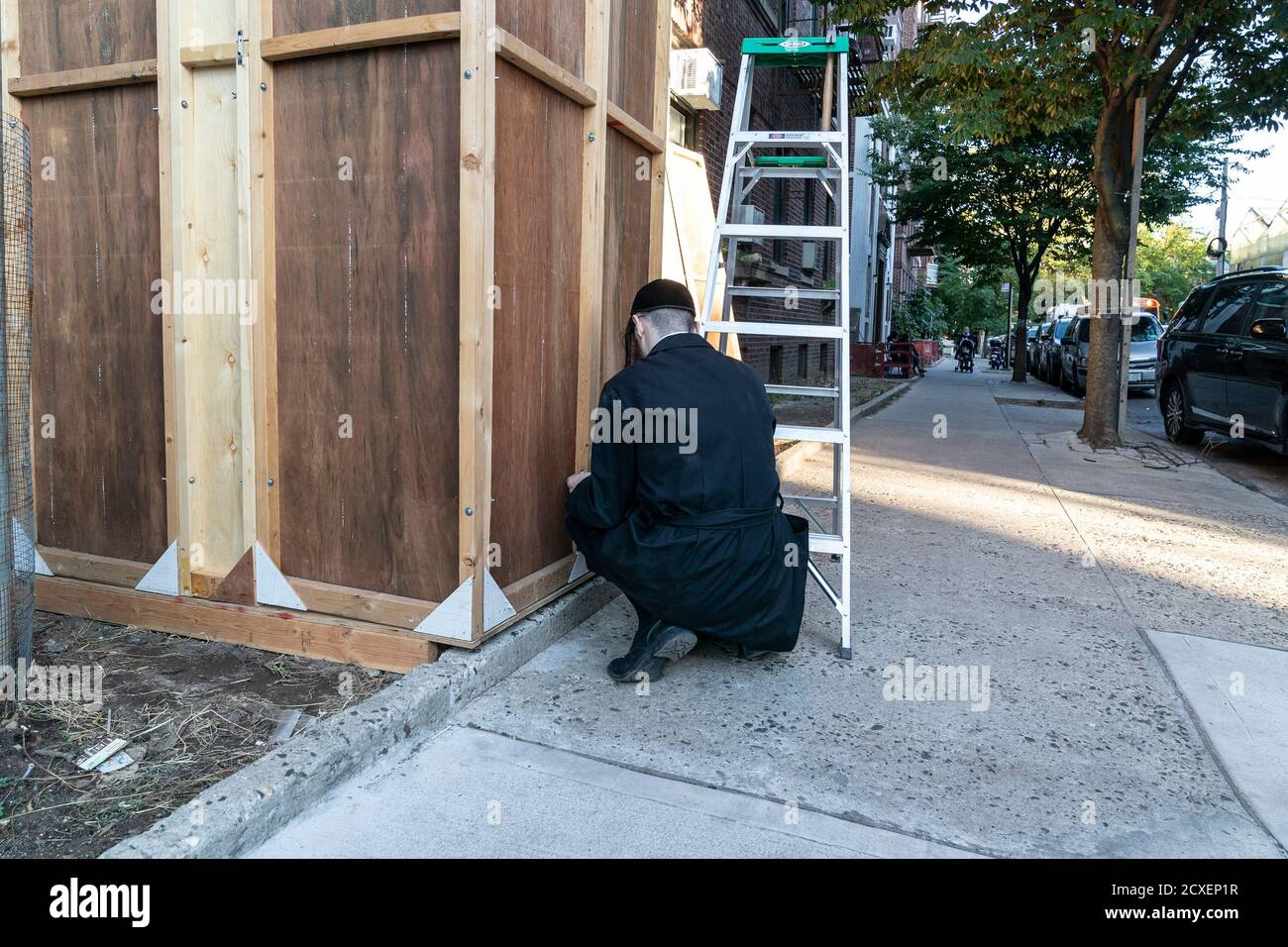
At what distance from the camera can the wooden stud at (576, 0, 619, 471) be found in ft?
14.2

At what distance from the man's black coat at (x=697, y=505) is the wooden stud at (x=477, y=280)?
0.47 m

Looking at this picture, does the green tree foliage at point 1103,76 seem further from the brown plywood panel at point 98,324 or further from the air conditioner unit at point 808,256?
the brown plywood panel at point 98,324

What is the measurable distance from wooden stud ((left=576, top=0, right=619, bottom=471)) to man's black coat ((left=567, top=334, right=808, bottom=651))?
743 mm

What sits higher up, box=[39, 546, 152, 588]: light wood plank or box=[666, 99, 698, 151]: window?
box=[666, 99, 698, 151]: window

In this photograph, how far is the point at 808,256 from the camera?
1662 centimetres

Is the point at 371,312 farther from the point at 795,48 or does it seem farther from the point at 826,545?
the point at 795,48

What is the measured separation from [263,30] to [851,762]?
355 centimetres

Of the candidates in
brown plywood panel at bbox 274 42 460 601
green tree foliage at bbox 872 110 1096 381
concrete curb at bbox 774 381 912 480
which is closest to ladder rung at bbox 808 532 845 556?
brown plywood panel at bbox 274 42 460 601

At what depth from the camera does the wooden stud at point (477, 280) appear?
11.1ft

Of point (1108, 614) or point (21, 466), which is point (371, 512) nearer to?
point (21, 466)

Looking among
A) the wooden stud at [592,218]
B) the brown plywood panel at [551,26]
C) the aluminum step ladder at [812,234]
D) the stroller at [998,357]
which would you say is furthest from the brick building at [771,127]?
the stroller at [998,357]

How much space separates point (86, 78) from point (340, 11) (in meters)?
1.36

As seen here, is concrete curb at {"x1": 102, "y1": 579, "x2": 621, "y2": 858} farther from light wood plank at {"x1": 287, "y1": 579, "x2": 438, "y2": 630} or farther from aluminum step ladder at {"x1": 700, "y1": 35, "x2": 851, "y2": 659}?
aluminum step ladder at {"x1": 700, "y1": 35, "x2": 851, "y2": 659}

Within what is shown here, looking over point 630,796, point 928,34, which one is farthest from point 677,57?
point 630,796
